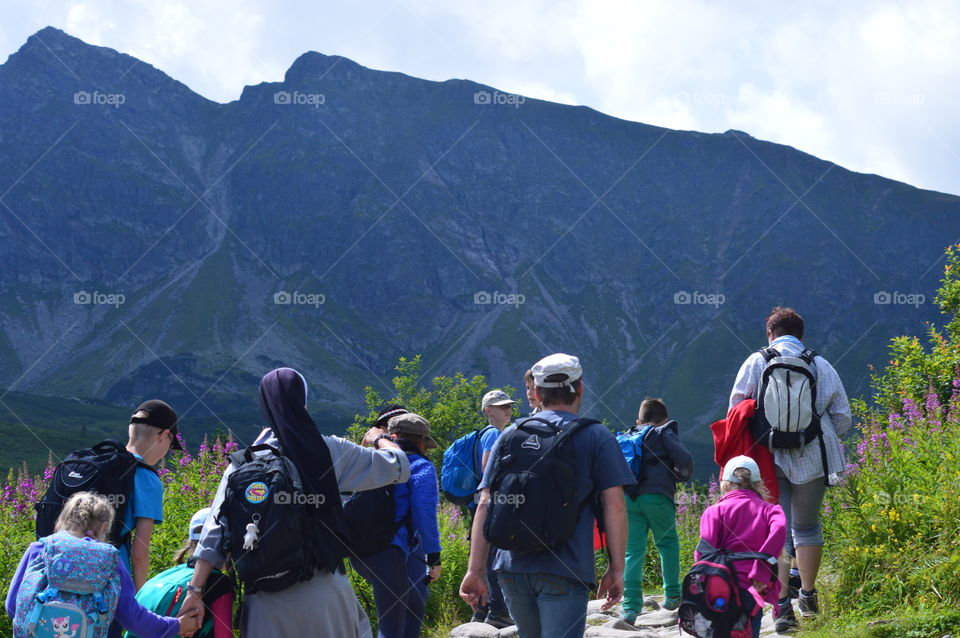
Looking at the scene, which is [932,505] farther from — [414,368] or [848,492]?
[414,368]

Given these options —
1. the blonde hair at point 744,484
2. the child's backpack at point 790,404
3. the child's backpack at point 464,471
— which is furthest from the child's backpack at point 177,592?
the child's backpack at point 790,404

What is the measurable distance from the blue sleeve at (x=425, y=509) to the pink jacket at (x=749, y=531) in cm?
160

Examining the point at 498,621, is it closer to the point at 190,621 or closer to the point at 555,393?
the point at 555,393

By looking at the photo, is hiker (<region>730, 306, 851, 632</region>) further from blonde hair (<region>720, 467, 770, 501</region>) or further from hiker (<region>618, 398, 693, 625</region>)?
hiker (<region>618, 398, 693, 625</region>)

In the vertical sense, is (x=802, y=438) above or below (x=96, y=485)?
above

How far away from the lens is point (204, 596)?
3.88m

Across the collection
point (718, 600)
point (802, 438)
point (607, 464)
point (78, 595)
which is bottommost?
point (718, 600)

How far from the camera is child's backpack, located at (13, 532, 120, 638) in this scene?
3877 mm

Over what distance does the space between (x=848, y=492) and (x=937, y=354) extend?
8.88 meters

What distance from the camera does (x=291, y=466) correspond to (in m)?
3.93

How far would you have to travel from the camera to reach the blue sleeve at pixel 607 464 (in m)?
4.20

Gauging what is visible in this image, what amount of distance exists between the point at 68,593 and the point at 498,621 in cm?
490

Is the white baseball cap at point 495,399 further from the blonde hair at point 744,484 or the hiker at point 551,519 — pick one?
the hiker at point 551,519

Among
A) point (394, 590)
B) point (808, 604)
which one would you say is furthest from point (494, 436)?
point (808, 604)
